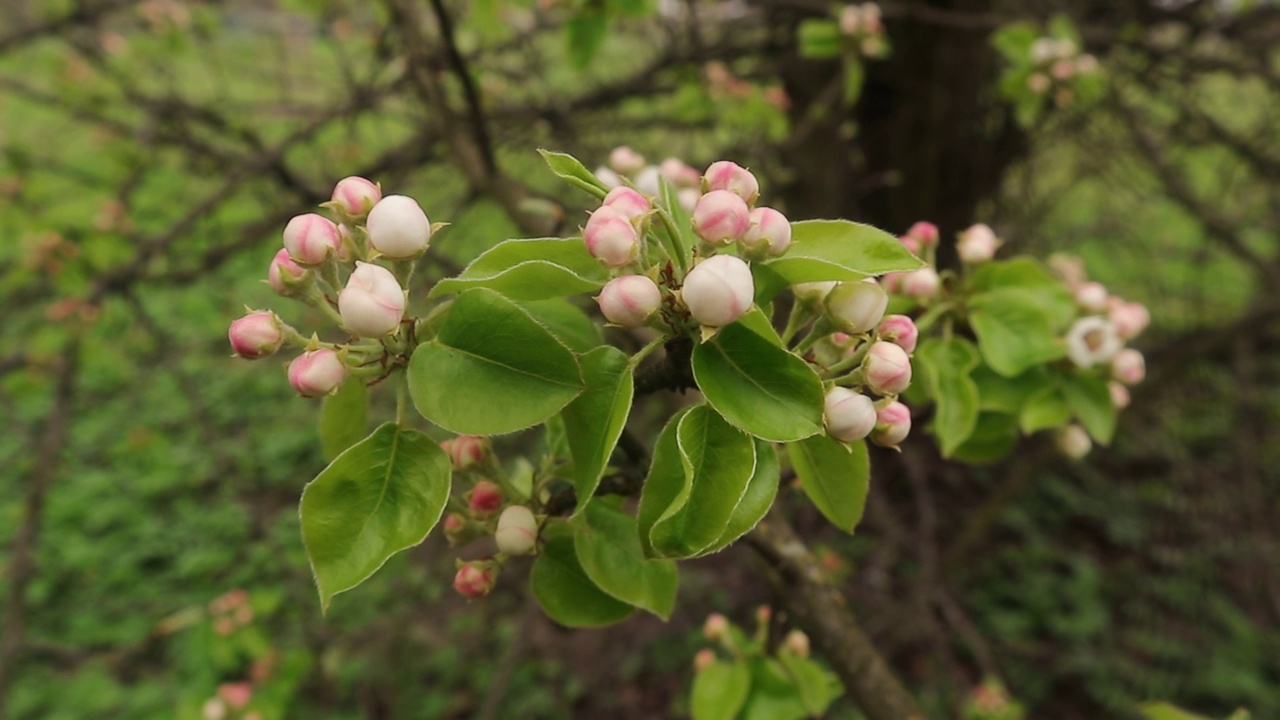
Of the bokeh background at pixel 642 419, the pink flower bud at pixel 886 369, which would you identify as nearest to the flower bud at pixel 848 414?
the pink flower bud at pixel 886 369

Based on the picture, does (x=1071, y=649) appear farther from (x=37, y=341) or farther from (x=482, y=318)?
(x=37, y=341)

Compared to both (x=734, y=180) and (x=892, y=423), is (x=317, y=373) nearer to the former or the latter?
(x=734, y=180)

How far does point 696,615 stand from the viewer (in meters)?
2.84

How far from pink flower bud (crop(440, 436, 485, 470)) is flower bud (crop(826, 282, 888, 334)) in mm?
363

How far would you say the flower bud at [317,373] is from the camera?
0.65 m

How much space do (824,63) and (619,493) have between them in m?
2.51

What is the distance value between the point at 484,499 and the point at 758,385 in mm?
324

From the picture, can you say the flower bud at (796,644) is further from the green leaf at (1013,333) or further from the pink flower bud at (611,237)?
the pink flower bud at (611,237)

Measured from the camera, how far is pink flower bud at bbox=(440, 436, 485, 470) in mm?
801

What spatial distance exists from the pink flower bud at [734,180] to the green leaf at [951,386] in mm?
375

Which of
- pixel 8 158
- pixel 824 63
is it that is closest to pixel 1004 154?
pixel 824 63

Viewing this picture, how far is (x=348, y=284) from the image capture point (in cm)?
63

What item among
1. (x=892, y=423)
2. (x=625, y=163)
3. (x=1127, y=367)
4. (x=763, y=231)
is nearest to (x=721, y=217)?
(x=763, y=231)

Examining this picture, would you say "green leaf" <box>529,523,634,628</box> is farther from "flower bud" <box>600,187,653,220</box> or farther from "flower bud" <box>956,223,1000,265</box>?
"flower bud" <box>956,223,1000,265</box>
